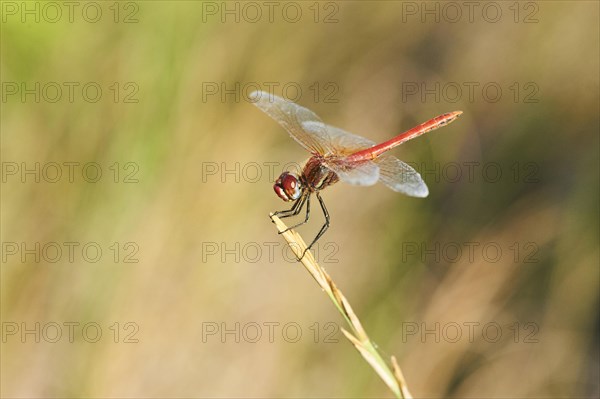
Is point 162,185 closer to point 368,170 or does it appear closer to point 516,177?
point 368,170

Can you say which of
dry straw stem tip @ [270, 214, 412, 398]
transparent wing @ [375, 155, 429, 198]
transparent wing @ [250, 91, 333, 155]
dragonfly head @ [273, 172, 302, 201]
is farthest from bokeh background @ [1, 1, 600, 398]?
dry straw stem tip @ [270, 214, 412, 398]

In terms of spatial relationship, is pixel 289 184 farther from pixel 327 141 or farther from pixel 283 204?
pixel 283 204

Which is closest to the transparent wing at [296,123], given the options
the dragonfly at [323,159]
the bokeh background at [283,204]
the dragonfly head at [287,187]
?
the dragonfly at [323,159]

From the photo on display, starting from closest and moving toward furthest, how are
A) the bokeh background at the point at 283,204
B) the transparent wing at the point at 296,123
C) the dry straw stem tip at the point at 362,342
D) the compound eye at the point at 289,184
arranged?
the dry straw stem tip at the point at 362,342 < the compound eye at the point at 289,184 < the transparent wing at the point at 296,123 < the bokeh background at the point at 283,204

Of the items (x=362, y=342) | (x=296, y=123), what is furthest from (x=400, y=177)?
(x=362, y=342)

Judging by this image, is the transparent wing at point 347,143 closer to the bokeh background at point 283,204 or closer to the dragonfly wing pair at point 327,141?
the dragonfly wing pair at point 327,141

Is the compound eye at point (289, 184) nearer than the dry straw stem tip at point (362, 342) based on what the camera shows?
No

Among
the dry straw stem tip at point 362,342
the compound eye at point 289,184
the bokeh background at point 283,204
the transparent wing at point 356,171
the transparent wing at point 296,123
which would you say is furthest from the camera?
the bokeh background at point 283,204
